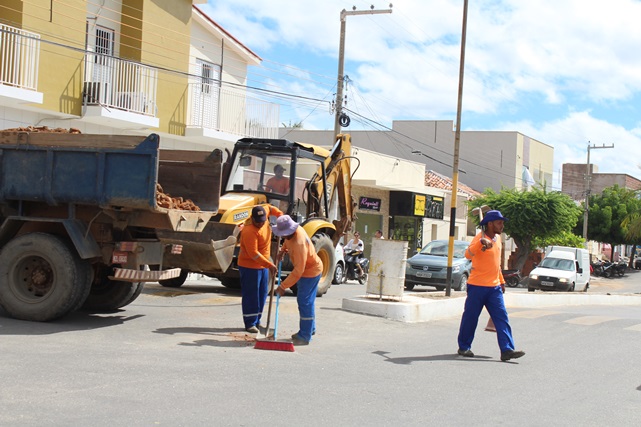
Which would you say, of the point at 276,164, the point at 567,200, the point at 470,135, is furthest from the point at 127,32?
the point at 470,135

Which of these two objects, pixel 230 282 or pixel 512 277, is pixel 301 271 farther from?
pixel 512 277

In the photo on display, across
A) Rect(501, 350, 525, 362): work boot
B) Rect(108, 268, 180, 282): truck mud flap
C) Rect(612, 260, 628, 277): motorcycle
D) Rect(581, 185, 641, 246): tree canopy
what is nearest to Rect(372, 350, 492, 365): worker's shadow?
Rect(501, 350, 525, 362): work boot

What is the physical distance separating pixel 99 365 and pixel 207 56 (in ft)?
59.3

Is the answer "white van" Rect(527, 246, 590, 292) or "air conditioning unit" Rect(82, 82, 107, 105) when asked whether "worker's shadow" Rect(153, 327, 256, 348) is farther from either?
"white van" Rect(527, 246, 590, 292)

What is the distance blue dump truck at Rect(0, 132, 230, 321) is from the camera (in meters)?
9.50

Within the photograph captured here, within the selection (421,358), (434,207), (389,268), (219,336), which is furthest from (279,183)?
(434,207)

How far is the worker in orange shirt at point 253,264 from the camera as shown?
10.2 m

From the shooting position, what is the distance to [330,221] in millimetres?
16203

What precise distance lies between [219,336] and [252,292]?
2.35ft

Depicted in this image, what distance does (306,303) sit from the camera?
9.49m

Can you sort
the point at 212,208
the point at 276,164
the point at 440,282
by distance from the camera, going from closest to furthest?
the point at 212,208 → the point at 276,164 → the point at 440,282

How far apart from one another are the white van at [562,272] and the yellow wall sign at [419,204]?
666 cm

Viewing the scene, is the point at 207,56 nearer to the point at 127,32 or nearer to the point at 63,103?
the point at 127,32

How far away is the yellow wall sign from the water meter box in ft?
81.9
